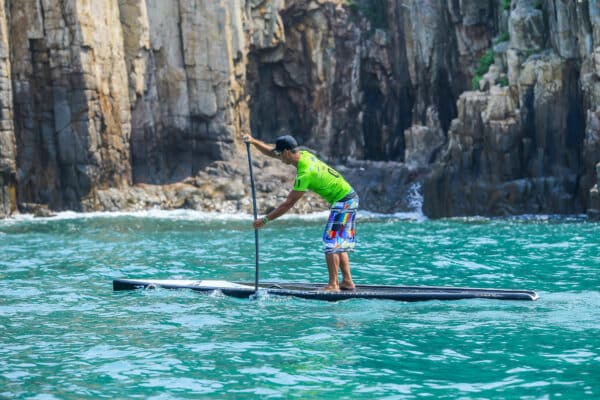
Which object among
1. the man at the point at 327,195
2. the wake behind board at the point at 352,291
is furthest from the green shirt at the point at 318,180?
the wake behind board at the point at 352,291

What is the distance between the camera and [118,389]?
8203 mm

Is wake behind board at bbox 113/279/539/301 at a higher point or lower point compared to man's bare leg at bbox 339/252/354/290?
lower

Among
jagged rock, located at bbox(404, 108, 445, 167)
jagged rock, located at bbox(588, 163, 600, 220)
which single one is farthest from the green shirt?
jagged rock, located at bbox(404, 108, 445, 167)

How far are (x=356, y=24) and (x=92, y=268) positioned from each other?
84.8ft

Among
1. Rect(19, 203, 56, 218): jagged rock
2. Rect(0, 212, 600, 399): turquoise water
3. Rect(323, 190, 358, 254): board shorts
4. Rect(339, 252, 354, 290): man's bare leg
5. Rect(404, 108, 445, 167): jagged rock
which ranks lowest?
Rect(0, 212, 600, 399): turquoise water

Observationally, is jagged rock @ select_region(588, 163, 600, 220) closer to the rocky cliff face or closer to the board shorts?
the rocky cliff face

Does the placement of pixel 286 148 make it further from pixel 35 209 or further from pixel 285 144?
pixel 35 209

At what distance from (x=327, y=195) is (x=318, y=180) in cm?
25

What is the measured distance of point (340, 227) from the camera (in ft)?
40.0

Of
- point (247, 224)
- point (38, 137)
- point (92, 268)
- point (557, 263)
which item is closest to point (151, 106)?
point (38, 137)

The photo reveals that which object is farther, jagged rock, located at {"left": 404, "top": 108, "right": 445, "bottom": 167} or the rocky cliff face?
jagged rock, located at {"left": 404, "top": 108, "right": 445, "bottom": 167}

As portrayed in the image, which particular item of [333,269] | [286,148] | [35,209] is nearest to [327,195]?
[286,148]

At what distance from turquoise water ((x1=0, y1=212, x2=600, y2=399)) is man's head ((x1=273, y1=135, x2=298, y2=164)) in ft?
5.88

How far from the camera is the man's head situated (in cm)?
1196
